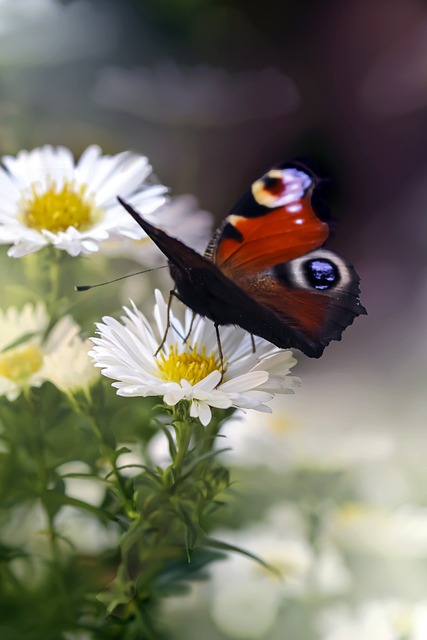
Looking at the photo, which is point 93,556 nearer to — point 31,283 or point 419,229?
point 31,283

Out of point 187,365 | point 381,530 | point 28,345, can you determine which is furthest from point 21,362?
point 381,530

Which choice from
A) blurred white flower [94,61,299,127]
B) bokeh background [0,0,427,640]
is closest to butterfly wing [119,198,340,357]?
bokeh background [0,0,427,640]

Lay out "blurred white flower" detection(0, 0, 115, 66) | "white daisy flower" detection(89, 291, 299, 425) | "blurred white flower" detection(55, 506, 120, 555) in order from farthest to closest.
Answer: "blurred white flower" detection(0, 0, 115, 66) → "blurred white flower" detection(55, 506, 120, 555) → "white daisy flower" detection(89, 291, 299, 425)

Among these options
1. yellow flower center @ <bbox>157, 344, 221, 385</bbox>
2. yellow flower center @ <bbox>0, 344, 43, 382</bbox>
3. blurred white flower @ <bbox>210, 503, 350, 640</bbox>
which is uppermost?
yellow flower center @ <bbox>0, 344, 43, 382</bbox>

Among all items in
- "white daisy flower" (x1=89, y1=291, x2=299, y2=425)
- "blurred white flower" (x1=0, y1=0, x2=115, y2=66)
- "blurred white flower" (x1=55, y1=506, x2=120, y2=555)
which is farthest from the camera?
"blurred white flower" (x1=0, y1=0, x2=115, y2=66)

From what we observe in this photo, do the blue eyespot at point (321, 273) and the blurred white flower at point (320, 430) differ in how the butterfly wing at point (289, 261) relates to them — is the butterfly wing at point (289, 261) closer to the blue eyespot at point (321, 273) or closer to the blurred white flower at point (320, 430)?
the blue eyespot at point (321, 273)

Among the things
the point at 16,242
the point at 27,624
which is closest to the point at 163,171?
the point at 16,242

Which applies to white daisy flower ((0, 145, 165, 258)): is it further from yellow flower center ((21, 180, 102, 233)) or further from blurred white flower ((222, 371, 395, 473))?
blurred white flower ((222, 371, 395, 473))
